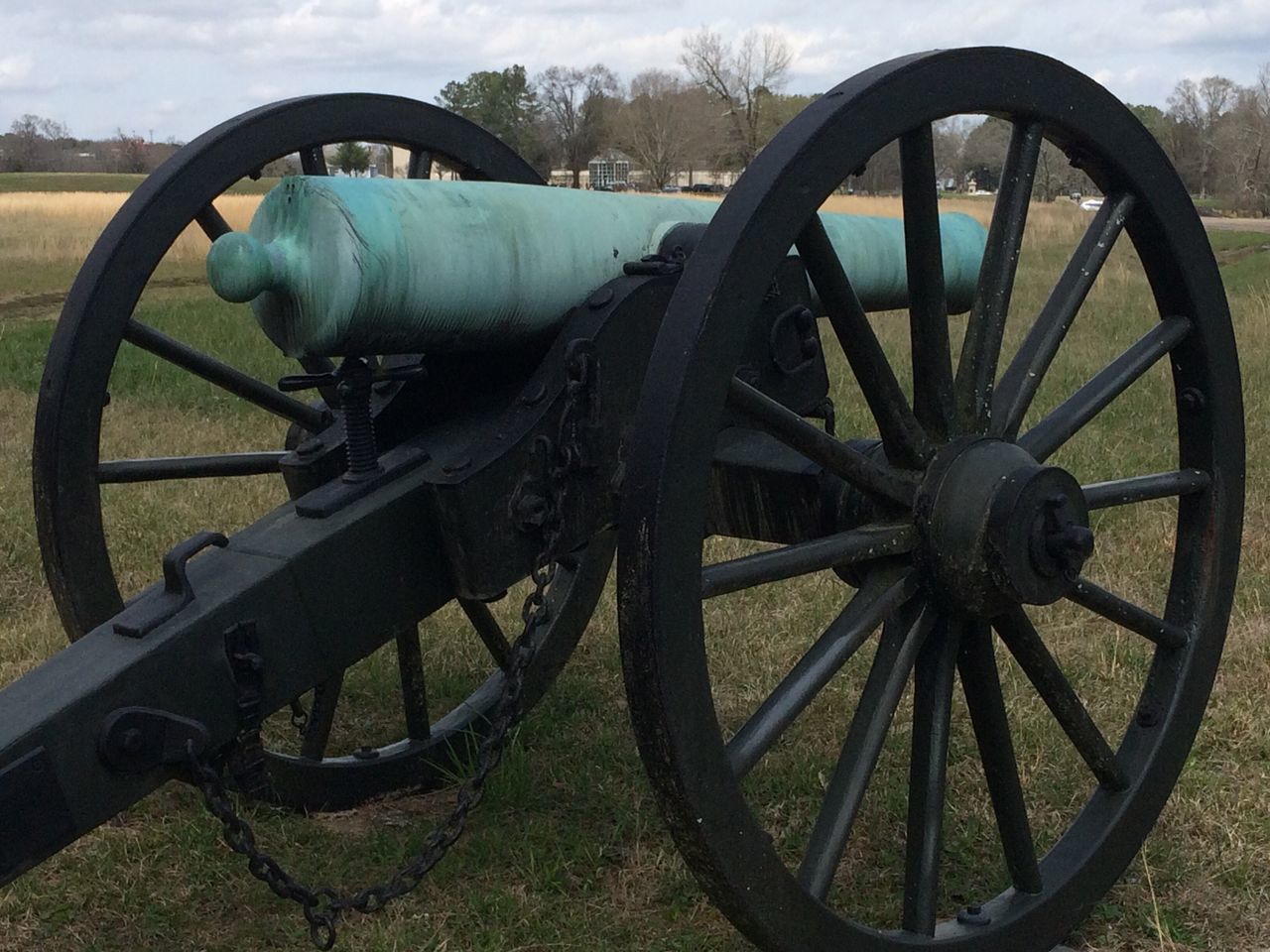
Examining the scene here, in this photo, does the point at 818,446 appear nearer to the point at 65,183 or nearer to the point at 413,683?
the point at 413,683

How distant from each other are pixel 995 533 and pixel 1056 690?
0.43 metres

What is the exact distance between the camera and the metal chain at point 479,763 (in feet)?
6.44

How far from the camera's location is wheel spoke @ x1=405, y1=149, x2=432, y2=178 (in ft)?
10.4

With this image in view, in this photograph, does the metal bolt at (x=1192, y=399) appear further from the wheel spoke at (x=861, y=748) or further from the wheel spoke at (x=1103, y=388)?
the wheel spoke at (x=861, y=748)

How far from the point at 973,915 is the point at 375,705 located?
1.98m

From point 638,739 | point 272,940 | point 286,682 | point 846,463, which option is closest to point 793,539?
point 846,463

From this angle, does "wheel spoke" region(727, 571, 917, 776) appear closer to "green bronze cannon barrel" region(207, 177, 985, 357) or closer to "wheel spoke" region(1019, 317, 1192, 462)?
"wheel spoke" region(1019, 317, 1192, 462)

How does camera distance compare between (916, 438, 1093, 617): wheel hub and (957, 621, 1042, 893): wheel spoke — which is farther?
(957, 621, 1042, 893): wheel spoke

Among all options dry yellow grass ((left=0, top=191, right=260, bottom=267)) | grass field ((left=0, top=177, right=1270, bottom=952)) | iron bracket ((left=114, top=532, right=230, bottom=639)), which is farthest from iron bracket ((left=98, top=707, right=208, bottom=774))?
dry yellow grass ((left=0, top=191, right=260, bottom=267))

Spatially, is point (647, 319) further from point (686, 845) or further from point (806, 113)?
point (686, 845)

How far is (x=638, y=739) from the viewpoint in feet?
5.96

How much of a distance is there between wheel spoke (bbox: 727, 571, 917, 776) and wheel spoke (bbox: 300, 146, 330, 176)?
1.58 m

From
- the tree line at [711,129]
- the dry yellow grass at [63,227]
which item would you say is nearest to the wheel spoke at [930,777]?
the dry yellow grass at [63,227]

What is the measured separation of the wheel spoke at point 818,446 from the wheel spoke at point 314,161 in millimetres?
1424
